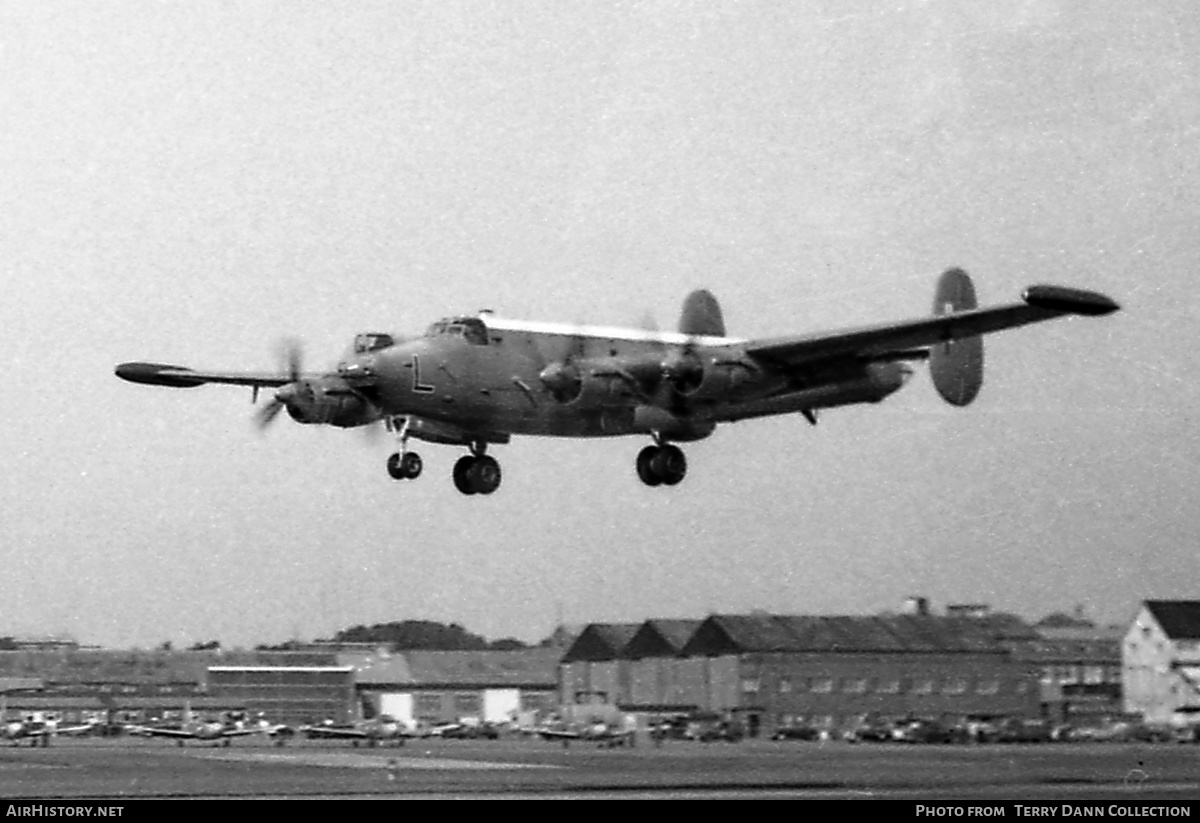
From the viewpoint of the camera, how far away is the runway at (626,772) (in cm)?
3650

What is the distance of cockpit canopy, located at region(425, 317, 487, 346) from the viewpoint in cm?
3925

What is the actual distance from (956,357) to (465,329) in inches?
463

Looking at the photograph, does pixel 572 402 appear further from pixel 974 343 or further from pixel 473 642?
pixel 473 642

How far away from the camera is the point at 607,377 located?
40.6 m

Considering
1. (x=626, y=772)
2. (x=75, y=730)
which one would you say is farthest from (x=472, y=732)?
(x=626, y=772)

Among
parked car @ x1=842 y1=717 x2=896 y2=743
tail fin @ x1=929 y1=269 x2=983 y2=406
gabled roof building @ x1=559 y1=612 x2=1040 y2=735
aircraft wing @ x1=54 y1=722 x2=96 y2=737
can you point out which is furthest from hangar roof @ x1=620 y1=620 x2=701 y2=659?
aircraft wing @ x1=54 y1=722 x2=96 y2=737

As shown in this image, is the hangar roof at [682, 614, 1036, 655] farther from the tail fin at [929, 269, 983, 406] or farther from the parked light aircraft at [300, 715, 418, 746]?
the parked light aircraft at [300, 715, 418, 746]

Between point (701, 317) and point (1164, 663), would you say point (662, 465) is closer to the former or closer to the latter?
point (701, 317)

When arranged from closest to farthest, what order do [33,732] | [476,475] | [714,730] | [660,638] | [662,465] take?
[476,475] → [662,465] → [714,730] → [660,638] → [33,732]

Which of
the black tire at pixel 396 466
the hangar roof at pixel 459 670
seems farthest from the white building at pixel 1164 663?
the hangar roof at pixel 459 670

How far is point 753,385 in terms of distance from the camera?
40812 mm

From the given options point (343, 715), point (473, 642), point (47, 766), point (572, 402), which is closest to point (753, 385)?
point (572, 402)

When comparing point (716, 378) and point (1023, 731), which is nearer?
point (716, 378)
